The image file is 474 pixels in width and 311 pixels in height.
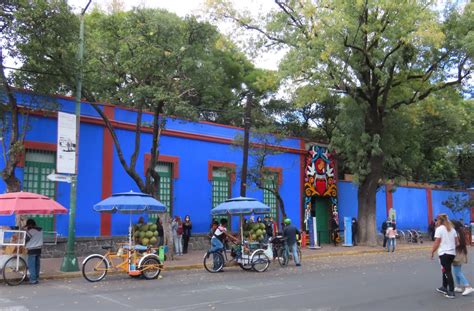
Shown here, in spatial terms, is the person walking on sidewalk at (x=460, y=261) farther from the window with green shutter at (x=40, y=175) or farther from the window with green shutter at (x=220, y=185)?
the window with green shutter at (x=220, y=185)

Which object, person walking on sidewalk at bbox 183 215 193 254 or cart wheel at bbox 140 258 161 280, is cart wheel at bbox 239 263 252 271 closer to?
cart wheel at bbox 140 258 161 280

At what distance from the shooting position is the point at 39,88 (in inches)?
618

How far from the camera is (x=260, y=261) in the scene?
15773 mm

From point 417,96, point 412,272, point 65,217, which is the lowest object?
point 412,272

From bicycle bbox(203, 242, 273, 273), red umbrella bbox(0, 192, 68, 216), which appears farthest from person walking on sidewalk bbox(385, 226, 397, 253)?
red umbrella bbox(0, 192, 68, 216)

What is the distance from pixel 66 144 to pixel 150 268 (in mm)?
4689

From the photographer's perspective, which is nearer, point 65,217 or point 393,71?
point 65,217

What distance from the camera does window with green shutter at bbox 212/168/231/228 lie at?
940 inches

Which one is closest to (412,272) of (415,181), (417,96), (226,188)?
(226,188)

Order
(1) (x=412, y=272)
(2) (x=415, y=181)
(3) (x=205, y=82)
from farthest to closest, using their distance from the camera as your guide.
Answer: (2) (x=415, y=181)
(3) (x=205, y=82)
(1) (x=412, y=272)

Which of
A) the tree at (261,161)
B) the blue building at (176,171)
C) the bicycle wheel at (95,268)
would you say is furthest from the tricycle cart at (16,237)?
the tree at (261,161)

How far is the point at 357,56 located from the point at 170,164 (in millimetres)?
10080

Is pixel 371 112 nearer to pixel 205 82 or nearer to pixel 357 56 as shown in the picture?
pixel 357 56

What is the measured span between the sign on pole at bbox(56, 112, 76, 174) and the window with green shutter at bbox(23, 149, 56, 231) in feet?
12.1
